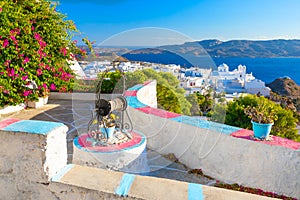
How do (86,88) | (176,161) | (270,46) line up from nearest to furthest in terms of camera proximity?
(176,161) < (86,88) < (270,46)

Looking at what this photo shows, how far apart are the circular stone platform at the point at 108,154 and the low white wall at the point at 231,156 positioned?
0.61 m

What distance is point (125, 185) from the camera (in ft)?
4.05

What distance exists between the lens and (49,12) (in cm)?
627

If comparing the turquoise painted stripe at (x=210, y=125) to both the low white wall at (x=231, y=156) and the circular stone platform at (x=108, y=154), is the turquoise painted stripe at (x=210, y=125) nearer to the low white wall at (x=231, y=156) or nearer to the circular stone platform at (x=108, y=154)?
the low white wall at (x=231, y=156)

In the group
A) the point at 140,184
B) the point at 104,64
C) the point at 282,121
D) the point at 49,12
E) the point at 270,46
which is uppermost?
the point at 270,46

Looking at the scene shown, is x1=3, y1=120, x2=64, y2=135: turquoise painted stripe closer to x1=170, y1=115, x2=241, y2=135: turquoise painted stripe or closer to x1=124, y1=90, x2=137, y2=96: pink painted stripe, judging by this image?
x1=170, y1=115, x2=241, y2=135: turquoise painted stripe

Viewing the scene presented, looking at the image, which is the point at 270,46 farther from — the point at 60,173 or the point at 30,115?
the point at 60,173

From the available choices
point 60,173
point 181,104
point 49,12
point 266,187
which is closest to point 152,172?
point 266,187

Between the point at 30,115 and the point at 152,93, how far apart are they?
2.61 m

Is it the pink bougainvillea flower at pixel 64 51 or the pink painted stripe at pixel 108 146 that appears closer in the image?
the pink painted stripe at pixel 108 146

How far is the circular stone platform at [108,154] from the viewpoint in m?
2.84

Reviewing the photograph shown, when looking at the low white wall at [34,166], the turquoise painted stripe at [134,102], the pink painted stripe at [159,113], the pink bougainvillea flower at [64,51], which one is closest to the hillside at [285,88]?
the pink bougainvillea flower at [64,51]

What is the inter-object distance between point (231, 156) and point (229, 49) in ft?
49.6

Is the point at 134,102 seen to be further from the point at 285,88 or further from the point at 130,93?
the point at 285,88
